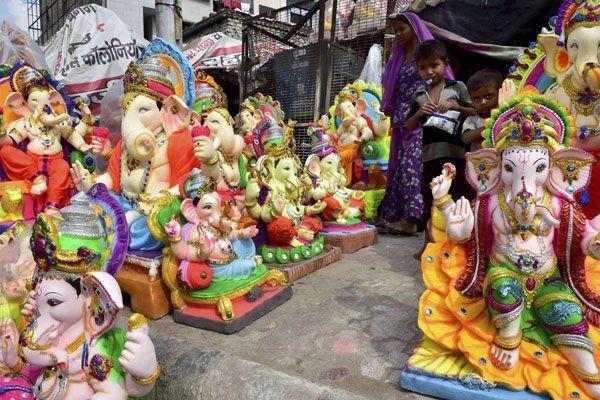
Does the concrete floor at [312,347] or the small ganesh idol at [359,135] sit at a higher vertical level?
the small ganesh idol at [359,135]

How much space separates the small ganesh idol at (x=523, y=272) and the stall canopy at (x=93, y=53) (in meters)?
5.61

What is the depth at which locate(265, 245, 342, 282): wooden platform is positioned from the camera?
3538 mm

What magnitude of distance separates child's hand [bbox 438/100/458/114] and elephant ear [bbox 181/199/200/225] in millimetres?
1895

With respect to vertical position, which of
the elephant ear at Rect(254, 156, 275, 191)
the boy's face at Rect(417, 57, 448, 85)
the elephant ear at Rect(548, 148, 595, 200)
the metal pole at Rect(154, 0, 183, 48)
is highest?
the metal pole at Rect(154, 0, 183, 48)

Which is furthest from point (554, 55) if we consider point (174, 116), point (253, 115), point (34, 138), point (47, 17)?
point (47, 17)

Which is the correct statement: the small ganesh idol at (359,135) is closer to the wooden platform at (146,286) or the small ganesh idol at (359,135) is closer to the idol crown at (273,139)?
the idol crown at (273,139)

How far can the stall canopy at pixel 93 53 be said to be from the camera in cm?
632

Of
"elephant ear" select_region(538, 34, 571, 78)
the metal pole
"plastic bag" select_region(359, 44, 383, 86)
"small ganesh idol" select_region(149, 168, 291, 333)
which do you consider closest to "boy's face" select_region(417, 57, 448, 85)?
"elephant ear" select_region(538, 34, 571, 78)

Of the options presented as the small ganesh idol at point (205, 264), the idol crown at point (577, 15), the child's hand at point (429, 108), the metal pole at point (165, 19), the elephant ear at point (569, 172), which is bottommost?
the small ganesh idol at point (205, 264)

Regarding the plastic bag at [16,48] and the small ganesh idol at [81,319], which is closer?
the small ganesh idol at [81,319]

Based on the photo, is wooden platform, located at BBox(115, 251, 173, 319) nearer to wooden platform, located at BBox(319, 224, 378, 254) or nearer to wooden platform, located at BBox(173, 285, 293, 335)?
wooden platform, located at BBox(173, 285, 293, 335)

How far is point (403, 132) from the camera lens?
4480 millimetres

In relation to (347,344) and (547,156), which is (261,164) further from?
(547,156)

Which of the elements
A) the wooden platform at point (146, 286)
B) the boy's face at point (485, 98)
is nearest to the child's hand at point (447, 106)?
the boy's face at point (485, 98)
